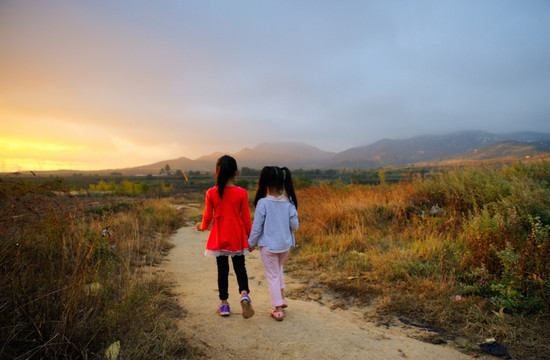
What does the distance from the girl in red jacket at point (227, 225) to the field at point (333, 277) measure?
0.85 m

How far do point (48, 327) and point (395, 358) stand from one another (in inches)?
114

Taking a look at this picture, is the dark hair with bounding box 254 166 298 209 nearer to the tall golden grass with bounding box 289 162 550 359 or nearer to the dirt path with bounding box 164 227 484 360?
the dirt path with bounding box 164 227 484 360

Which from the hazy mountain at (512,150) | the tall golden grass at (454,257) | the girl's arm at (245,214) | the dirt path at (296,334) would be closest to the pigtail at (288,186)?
the girl's arm at (245,214)

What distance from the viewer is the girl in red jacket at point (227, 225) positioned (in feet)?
11.5

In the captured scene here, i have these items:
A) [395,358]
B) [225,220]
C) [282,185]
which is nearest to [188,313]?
[225,220]

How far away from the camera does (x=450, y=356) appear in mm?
2816

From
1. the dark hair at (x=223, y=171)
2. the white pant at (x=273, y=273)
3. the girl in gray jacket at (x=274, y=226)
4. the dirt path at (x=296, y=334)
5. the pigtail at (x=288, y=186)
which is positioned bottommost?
the dirt path at (x=296, y=334)

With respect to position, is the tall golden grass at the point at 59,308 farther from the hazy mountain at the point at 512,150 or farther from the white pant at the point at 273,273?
the hazy mountain at the point at 512,150

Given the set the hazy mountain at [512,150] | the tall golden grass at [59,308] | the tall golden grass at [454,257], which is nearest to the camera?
the tall golden grass at [59,308]

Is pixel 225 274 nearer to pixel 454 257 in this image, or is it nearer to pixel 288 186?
pixel 288 186

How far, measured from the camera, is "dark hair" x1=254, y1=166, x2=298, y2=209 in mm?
3617

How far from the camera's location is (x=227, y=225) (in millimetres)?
3512

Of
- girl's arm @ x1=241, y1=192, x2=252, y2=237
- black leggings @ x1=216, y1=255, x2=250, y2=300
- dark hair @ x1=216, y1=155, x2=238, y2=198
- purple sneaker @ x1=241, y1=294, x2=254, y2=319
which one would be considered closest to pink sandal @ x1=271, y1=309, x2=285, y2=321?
purple sneaker @ x1=241, y1=294, x2=254, y2=319

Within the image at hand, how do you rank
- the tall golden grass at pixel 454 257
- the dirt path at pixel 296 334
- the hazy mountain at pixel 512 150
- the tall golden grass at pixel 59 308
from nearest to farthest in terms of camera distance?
the tall golden grass at pixel 59 308
the dirt path at pixel 296 334
the tall golden grass at pixel 454 257
the hazy mountain at pixel 512 150
